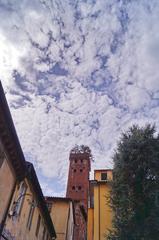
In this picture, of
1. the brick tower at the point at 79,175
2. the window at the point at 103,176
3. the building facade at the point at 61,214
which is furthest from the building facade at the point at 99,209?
the brick tower at the point at 79,175

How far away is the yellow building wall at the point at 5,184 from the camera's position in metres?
8.70

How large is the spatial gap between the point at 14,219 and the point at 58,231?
12.2 meters

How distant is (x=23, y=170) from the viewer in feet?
33.5

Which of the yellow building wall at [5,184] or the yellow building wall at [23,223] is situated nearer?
the yellow building wall at [5,184]

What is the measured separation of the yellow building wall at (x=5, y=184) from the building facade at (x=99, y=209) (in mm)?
8476

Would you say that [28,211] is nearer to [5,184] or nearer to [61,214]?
[5,184]

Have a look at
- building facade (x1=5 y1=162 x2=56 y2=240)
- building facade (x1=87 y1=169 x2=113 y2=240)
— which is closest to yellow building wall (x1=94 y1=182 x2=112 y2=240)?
building facade (x1=87 y1=169 x2=113 y2=240)

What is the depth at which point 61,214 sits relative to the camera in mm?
21734

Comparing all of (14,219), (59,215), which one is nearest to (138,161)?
(14,219)

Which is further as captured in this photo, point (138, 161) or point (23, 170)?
point (138, 161)

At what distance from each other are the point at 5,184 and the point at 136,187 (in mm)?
8853

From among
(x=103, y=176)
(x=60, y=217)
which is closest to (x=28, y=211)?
(x=103, y=176)

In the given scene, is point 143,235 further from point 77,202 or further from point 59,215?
point 77,202

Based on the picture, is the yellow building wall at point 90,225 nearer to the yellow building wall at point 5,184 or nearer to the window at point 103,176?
the window at point 103,176
